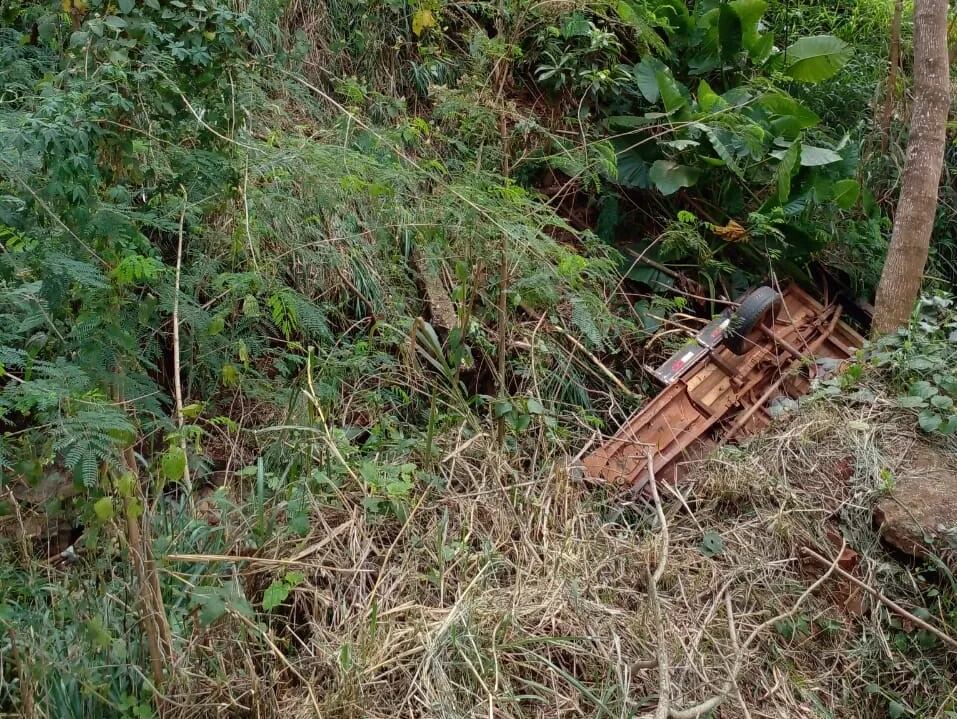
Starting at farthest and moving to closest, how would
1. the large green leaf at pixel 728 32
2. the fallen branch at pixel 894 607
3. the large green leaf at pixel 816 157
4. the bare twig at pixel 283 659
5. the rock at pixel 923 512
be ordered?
the large green leaf at pixel 728 32
the large green leaf at pixel 816 157
the rock at pixel 923 512
the fallen branch at pixel 894 607
the bare twig at pixel 283 659

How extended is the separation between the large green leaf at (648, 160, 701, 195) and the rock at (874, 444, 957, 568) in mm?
2244

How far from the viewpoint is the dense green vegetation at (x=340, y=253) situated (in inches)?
98.5

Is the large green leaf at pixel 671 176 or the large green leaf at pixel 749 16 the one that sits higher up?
the large green leaf at pixel 749 16

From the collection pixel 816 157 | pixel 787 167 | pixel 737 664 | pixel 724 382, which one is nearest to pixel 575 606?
pixel 737 664

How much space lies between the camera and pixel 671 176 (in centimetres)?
539

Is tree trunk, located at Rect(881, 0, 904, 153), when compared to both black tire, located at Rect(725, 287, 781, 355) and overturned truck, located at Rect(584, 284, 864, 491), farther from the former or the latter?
black tire, located at Rect(725, 287, 781, 355)

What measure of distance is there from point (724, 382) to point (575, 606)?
6.64 feet

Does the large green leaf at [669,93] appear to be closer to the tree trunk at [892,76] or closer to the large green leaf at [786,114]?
the large green leaf at [786,114]

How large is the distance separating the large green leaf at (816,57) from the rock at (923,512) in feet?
10.3

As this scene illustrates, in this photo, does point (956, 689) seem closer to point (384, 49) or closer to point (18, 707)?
point (18, 707)

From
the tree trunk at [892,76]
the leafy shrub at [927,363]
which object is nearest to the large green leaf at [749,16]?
the tree trunk at [892,76]

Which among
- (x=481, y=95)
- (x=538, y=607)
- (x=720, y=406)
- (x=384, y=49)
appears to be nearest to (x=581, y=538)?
(x=538, y=607)

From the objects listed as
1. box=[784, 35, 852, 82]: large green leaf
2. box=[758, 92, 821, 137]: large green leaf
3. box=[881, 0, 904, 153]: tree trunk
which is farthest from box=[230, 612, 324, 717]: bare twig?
box=[881, 0, 904, 153]: tree trunk

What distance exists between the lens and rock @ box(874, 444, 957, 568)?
3.72 metres
